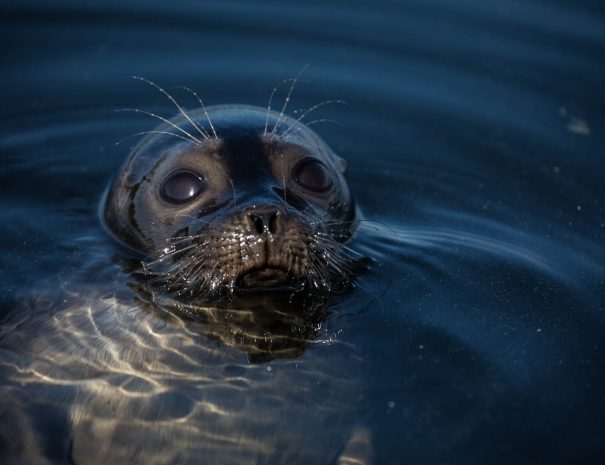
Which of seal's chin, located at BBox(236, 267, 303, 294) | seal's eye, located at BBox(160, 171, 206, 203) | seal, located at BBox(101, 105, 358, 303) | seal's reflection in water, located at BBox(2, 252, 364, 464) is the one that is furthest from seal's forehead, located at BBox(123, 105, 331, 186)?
seal's reflection in water, located at BBox(2, 252, 364, 464)

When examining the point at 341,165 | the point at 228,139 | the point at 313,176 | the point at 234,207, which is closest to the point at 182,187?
the point at 228,139

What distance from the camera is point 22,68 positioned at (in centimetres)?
806

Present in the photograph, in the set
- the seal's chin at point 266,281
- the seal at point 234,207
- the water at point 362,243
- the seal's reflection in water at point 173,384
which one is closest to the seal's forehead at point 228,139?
the seal at point 234,207

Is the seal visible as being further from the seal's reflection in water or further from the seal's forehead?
the seal's reflection in water

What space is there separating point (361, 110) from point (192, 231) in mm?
2922

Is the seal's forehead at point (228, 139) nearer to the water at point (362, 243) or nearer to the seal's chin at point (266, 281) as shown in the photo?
the water at point (362, 243)

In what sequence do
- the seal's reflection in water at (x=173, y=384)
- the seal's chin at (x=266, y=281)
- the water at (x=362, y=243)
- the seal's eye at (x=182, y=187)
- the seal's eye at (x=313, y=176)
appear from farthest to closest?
the seal's eye at (x=313, y=176), the seal's eye at (x=182, y=187), the seal's chin at (x=266, y=281), the water at (x=362, y=243), the seal's reflection in water at (x=173, y=384)

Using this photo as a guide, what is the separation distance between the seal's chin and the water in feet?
0.83

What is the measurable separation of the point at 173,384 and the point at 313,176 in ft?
5.30

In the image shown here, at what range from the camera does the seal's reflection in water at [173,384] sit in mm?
4242

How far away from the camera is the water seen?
4.37m

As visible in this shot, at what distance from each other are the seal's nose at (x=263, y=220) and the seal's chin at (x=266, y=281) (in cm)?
19

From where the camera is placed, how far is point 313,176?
18.7 ft

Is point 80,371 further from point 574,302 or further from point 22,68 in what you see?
point 22,68
